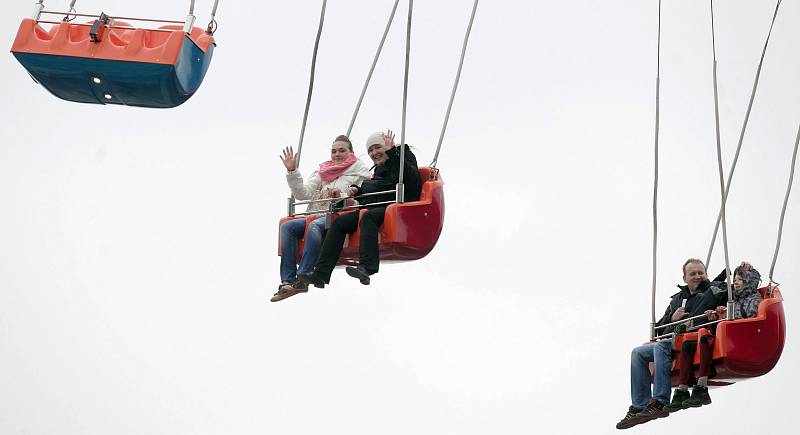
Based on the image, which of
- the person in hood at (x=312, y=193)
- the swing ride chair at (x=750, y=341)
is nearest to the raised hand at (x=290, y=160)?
the person in hood at (x=312, y=193)

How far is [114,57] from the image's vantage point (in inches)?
526

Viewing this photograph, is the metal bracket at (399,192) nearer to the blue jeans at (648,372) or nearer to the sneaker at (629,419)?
the blue jeans at (648,372)

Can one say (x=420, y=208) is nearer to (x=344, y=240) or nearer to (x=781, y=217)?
(x=344, y=240)

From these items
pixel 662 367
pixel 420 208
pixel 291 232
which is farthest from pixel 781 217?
pixel 291 232

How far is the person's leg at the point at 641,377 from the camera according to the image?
15.0 m

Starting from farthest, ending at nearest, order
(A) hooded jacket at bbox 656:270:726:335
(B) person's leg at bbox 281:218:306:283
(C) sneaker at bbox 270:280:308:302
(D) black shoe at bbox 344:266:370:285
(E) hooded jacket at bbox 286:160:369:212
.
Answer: (A) hooded jacket at bbox 656:270:726:335
(E) hooded jacket at bbox 286:160:369:212
(B) person's leg at bbox 281:218:306:283
(C) sneaker at bbox 270:280:308:302
(D) black shoe at bbox 344:266:370:285

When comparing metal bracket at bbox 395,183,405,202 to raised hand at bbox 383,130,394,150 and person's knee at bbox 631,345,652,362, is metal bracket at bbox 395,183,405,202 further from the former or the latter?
person's knee at bbox 631,345,652,362

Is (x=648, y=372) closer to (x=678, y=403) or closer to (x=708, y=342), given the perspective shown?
(x=678, y=403)

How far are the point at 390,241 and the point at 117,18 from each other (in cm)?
269

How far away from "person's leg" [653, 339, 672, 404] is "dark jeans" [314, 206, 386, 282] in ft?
8.69

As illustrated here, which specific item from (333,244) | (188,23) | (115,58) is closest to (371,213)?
(333,244)

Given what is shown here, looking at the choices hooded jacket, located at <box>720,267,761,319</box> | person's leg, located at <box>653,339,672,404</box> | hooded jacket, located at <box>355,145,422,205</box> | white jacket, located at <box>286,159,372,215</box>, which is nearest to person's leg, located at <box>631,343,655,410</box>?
person's leg, located at <box>653,339,672,404</box>

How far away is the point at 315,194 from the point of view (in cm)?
1462

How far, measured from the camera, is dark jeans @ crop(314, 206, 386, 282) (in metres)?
13.8
